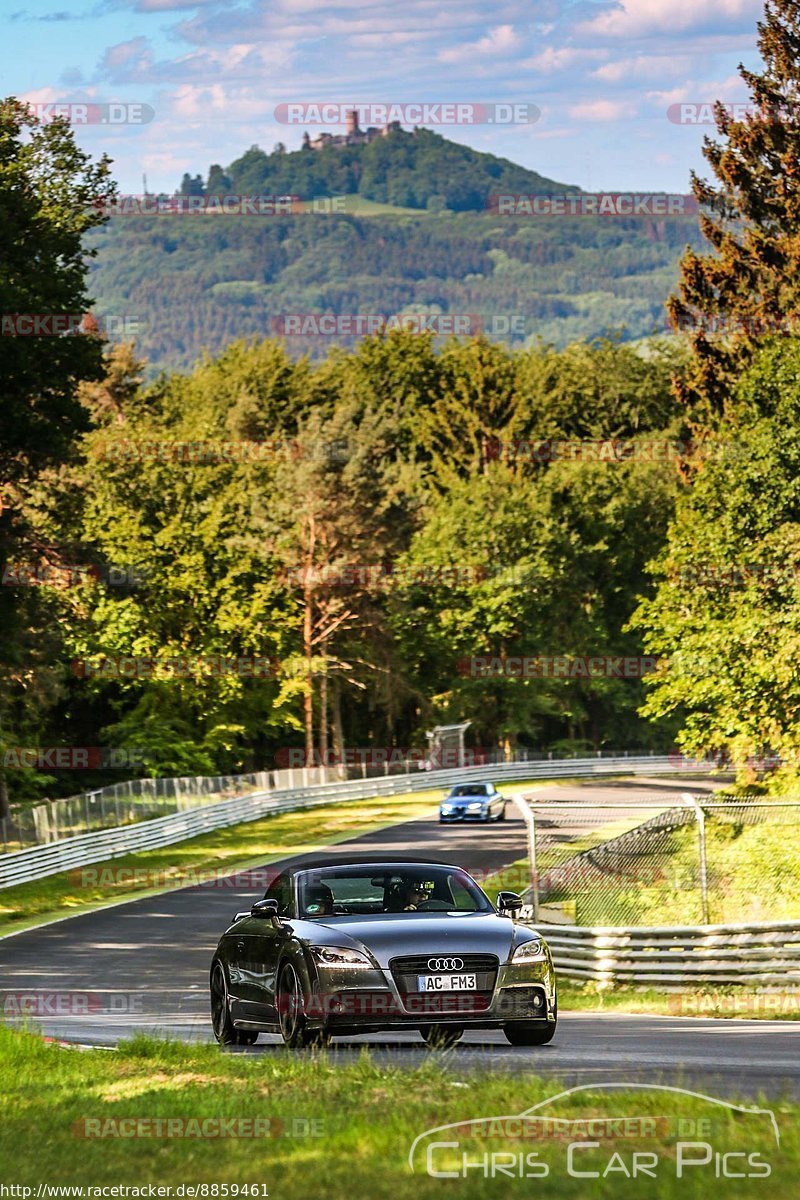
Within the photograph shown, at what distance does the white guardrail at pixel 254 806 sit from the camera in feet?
136

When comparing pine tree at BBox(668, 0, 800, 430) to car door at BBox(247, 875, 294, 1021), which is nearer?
car door at BBox(247, 875, 294, 1021)

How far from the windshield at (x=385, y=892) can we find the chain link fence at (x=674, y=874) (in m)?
7.64

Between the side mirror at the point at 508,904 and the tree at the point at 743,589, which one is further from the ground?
the side mirror at the point at 508,904

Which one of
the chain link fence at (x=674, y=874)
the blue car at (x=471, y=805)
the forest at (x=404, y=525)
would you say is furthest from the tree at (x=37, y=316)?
the blue car at (x=471, y=805)

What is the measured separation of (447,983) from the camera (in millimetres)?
12555

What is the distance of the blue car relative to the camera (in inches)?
2202

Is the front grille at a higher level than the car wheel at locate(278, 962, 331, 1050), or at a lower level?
higher

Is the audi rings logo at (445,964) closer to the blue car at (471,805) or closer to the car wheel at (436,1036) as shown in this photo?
the car wheel at (436,1036)

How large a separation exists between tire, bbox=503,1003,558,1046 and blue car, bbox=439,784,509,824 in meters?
42.6

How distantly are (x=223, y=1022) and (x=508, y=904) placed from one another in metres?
2.57

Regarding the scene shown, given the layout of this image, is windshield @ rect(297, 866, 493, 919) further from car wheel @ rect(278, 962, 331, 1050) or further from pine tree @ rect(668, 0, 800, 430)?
pine tree @ rect(668, 0, 800, 430)

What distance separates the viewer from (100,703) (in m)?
73.4

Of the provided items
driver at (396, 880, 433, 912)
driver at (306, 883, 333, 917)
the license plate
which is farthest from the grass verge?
the license plate

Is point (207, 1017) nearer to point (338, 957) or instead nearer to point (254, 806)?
point (338, 957)
